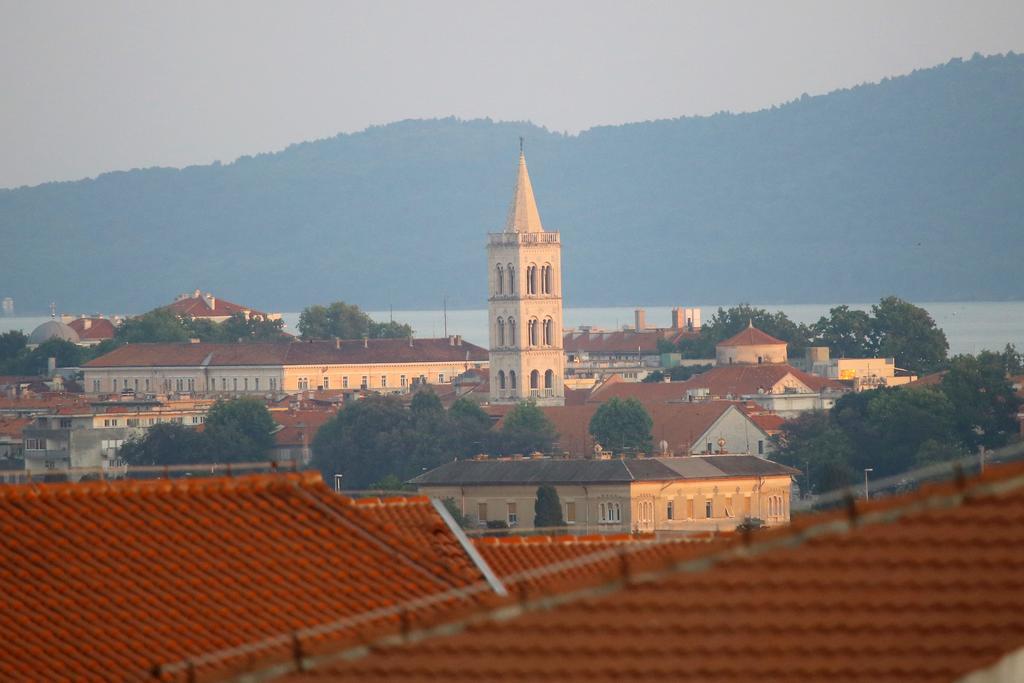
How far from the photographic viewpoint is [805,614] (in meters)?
6.93

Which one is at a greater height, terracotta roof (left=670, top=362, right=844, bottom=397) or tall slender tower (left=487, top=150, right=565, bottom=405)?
tall slender tower (left=487, top=150, right=565, bottom=405)

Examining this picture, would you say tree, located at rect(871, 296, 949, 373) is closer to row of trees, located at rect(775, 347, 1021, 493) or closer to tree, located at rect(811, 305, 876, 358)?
tree, located at rect(811, 305, 876, 358)

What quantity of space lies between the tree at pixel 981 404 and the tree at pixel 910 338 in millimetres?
44087

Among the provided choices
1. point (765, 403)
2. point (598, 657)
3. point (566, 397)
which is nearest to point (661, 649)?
point (598, 657)

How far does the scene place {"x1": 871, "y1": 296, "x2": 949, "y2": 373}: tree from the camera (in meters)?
171

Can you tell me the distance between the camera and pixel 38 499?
36.2 ft

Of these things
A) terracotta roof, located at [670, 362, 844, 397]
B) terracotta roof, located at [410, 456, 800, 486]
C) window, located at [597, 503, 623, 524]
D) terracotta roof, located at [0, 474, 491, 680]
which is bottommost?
window, located at [597, 503, 623, 524]

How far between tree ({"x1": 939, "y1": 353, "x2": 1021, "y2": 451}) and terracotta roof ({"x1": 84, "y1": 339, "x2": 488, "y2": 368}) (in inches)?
2648

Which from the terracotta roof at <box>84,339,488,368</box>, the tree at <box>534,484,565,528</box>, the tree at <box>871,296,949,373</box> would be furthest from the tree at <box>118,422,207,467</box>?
the tree at <box>871,296,949,373</box>

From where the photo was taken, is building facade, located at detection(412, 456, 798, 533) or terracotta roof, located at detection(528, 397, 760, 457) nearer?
building facade, located at detection(412, 456, 798, 533)

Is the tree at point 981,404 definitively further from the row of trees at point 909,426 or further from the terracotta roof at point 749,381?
the terracotta roof at point 749,381

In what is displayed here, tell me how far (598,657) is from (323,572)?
3.83 meters

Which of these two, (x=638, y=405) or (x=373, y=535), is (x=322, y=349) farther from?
(x=373, y=535)

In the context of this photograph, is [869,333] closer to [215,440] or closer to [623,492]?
[215,440]
